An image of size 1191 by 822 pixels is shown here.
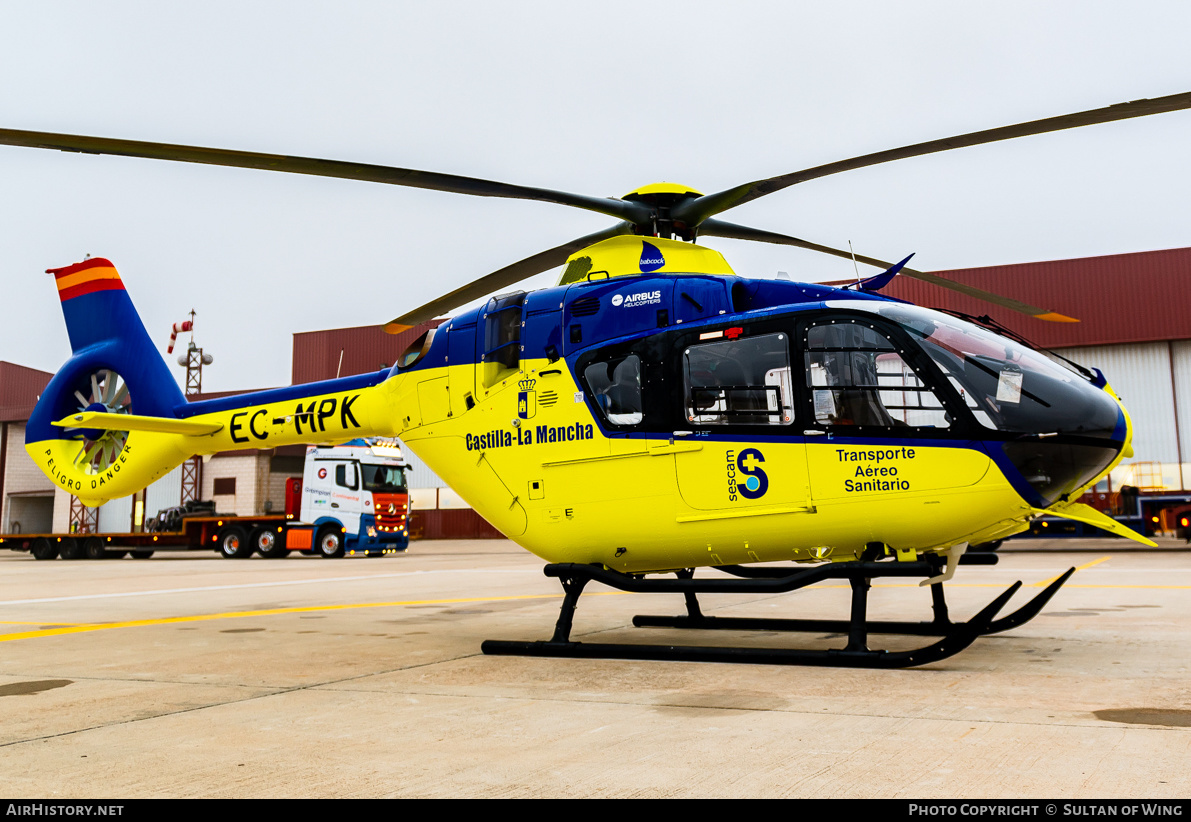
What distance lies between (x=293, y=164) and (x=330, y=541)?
2151 centimetres

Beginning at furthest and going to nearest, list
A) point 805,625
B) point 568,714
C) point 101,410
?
1. point 101,410
2. point 805,625
3. point 568,714

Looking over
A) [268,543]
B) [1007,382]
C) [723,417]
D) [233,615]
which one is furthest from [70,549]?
[1007,382]

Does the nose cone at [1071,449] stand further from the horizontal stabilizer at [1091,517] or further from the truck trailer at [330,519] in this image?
the truck trailer at [330,519]

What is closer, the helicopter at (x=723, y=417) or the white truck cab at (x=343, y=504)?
the helicopter at (x=723, y=417)

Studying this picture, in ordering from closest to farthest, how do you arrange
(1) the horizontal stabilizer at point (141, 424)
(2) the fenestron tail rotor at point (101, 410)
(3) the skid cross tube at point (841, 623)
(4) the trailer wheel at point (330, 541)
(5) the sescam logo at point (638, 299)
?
1. (3) the skid cross tube at point (841, 623)
2. (5) the sescam logo at point (638, 299)
3. (1) the horizontal stabilizer at point (141, 424)
4. (2) the fenestron tail rotor at point (101, 410)
5. (4) the trailer wheel at point (330, 541)

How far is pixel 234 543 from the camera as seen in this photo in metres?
27.3

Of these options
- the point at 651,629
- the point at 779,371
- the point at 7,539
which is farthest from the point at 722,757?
the point at 7,539

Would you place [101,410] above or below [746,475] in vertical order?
above

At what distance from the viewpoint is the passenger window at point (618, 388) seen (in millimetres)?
6520

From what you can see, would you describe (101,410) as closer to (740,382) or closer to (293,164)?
(293,164)

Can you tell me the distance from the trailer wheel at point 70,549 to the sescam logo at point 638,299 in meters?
28.6

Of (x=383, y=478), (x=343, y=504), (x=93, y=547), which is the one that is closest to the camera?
(x=343, y=504)

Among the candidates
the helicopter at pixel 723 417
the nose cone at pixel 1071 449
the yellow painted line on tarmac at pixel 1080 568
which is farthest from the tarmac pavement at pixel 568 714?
the yellow painted line on tarmac at pixel 1080 568

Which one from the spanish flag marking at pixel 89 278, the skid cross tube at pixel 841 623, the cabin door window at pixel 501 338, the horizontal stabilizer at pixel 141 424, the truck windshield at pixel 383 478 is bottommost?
the skid cross tube at pixel 841 623
